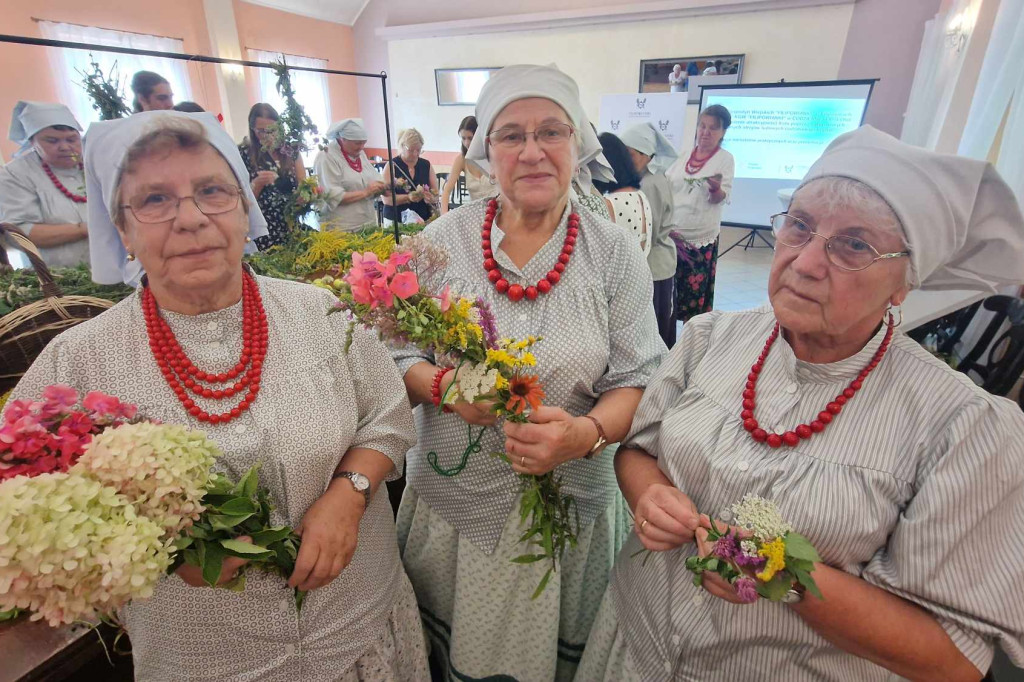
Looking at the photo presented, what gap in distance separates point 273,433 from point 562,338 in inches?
27.5

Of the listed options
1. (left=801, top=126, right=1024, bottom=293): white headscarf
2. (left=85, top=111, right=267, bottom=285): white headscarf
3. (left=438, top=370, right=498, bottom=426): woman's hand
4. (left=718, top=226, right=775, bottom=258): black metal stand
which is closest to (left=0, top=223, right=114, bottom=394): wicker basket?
(left=85, top=111, right=267, bottom=285): white headscarf

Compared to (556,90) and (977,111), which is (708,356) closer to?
(556,90)

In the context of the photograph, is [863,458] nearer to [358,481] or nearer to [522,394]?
[522,394]

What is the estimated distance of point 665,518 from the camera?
3.23 feet

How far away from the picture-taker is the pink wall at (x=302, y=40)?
30.1 ft

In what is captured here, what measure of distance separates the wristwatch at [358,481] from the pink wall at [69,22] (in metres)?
7.68

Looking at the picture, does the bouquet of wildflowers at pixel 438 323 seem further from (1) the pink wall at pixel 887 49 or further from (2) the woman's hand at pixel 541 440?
(1) the pink wall at pixel 887 49

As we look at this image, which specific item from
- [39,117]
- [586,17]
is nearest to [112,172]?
[39,117]

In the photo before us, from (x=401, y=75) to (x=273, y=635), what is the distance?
38.3ft

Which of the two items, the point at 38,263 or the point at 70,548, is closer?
the point at 70,548

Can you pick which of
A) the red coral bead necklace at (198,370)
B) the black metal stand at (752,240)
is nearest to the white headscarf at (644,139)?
the red coral bead necklace at (198,370)

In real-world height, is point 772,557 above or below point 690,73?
below

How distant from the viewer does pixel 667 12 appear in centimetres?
768

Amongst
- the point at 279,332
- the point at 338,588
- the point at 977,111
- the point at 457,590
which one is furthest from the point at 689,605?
the point at 977,111
